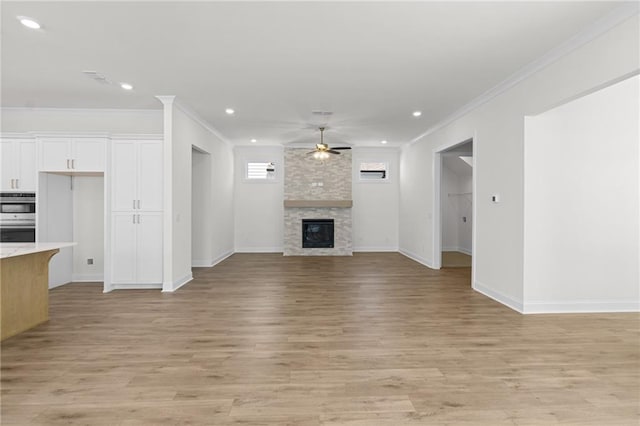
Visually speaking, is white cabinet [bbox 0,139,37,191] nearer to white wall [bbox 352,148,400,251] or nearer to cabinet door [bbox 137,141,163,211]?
cabinet door [bbox 137,141,163,211]

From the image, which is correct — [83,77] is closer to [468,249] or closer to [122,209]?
[122,209]

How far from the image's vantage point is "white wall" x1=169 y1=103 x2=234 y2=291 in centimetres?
496

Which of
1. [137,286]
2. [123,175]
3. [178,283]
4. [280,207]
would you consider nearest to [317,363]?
[178,283]

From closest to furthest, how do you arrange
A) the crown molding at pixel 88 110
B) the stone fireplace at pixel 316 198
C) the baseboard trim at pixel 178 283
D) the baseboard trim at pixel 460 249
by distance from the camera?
1. the baseboard trim at pixel 178 283
2. the crown molding at pixel 88 110
3. the stone fireplace at pixel 316 198
4. the baseboard trim at pixel 460 249

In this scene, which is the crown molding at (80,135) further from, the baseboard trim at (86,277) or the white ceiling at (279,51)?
the baseboard trim at (86,277)

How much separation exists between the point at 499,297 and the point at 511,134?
84.6 inches

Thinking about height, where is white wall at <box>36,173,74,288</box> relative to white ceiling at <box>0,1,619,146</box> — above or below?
below

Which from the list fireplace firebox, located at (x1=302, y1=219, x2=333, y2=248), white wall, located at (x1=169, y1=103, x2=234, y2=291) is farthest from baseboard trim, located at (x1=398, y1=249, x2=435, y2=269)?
white wall, located at (x1=169, y1=103, x2=234, y2=291)

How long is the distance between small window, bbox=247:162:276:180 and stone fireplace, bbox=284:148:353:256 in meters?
0.47

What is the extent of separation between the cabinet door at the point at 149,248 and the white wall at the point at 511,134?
4899mm

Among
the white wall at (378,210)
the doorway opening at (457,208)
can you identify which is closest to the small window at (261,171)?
the white wall at (378,210)

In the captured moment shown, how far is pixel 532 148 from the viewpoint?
385cm

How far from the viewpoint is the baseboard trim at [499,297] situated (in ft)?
13.0

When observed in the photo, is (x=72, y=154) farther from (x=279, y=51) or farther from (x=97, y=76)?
(x=279, y=51)
